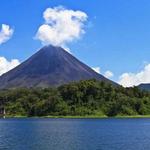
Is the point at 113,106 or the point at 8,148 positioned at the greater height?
the point at 113,106

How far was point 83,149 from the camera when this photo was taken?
55.3m

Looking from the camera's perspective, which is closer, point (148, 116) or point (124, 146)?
point (124, 146)

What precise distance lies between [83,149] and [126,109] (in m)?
144

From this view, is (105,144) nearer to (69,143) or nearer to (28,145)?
(69,143)

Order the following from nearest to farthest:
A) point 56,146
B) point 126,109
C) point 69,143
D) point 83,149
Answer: point 83,149
point 56,146
point 69,143
point 126,109

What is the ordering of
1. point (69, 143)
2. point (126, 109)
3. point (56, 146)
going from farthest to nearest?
point (126, 109) < point (69, 143) < point (56, 146)

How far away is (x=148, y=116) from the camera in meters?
199

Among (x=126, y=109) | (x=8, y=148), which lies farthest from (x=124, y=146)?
(x=126, y=109)

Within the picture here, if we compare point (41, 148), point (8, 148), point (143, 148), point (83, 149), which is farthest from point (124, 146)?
point (8, 148)

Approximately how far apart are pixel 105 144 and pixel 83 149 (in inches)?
297

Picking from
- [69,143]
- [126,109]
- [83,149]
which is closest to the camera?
[83,149]

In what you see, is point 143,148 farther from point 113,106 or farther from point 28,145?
point 113,106

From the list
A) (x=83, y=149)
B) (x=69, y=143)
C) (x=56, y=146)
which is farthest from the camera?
(x=69, y=143)

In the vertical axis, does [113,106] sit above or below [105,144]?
above
